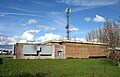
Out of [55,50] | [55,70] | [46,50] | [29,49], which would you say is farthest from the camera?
[55,50]

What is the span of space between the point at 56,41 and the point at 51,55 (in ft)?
17.5

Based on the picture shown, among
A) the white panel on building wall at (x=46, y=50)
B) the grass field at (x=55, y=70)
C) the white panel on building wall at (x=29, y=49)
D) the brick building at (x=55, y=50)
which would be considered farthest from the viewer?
the white panel on building wall at (x=46, y=50)

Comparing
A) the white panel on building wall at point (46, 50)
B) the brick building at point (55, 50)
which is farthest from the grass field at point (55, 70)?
the white panel on building wall at point (46, 50)

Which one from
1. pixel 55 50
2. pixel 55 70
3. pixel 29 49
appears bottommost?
pixel 55 70

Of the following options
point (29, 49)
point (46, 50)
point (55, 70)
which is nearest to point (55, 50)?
point (46, 50)

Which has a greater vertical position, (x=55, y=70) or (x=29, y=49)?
(x=29, y=49)

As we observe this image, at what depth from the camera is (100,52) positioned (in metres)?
73.0

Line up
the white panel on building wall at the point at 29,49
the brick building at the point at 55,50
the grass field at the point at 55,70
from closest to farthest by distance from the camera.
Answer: the grass field at the point at 55,70 → the brick building at the point at 55,50 → the white panel on building wall at the point at 29,49

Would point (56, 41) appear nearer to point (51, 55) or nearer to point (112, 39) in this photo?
point (51, 55)

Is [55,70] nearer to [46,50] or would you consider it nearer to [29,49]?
[29,49]

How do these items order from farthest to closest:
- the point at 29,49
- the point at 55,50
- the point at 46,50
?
the point at 55,50, the point at 46,50, the point at 29,49

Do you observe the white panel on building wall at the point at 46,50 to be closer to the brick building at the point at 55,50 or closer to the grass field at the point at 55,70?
the brick building at the point at 55,50

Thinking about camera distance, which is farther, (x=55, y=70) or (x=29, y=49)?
(x=29, y=49)

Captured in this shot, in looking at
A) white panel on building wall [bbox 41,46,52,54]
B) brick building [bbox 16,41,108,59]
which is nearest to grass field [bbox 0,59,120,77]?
brick building [bbox 16,41,108,59]
